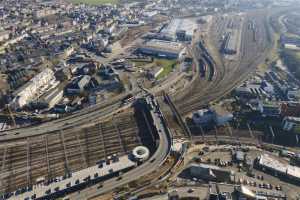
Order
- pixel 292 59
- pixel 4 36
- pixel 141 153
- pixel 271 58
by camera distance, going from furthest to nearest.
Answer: pixel 4 36 < pixel 271 58 < pixel 292 59 < pixel 141 153

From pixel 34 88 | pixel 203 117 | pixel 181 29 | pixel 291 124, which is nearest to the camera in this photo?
pixel 291 124

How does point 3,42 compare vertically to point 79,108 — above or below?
above

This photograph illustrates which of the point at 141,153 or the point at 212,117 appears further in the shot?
the point at 212,117

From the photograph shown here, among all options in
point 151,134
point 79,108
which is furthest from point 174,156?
point 79,108

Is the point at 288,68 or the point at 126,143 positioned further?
the point at 288,68

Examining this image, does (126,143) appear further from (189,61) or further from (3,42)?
(3,42)

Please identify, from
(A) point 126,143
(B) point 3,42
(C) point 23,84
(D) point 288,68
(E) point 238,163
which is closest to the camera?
(E) point 238,163

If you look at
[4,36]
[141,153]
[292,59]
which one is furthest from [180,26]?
[141,153]

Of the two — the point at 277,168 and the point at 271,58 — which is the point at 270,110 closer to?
the point at 277,168
